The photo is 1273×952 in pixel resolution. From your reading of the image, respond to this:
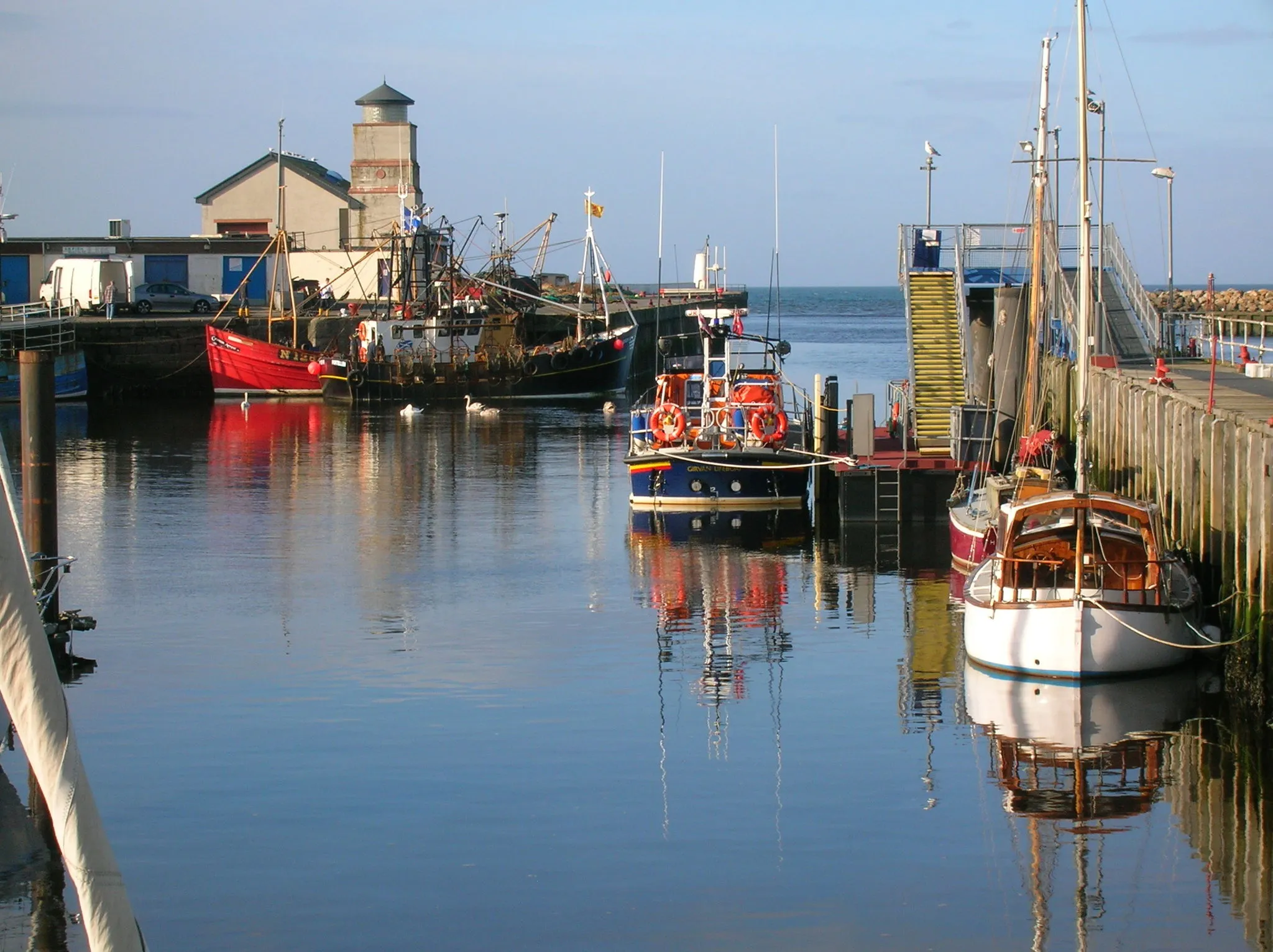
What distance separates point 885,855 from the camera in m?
12.1

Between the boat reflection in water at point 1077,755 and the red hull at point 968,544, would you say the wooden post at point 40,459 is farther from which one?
the red hull at point 968,544

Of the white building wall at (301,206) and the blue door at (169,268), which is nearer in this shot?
the blue door at (169,268)

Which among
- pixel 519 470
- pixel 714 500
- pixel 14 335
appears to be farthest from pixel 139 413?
pixel 714 500

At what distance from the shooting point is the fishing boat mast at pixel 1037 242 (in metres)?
26.3

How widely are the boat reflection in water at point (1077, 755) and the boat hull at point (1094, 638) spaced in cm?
19

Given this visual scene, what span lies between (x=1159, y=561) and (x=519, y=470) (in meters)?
24.0

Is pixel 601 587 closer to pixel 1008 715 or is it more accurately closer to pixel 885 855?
pixel 1008 715

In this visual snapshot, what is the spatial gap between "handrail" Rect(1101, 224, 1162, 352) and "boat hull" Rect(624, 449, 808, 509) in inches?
340

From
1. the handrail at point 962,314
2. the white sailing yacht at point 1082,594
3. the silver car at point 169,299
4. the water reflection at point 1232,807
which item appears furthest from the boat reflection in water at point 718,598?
the silver car at point 169,299

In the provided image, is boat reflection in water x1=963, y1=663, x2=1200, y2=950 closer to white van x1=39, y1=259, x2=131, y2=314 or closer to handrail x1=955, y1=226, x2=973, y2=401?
handrail x1=955, y1=226, x2=973, y2=401

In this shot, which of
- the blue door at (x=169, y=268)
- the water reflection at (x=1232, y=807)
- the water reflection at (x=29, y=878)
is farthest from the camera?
the blue door at (x=169, y=268)

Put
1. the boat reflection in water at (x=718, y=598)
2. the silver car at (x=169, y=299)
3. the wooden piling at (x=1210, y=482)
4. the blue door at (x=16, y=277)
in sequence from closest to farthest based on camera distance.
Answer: the wooden piling at (x=1210, y=482) → the boat reflection in water at (x=718, y=598) → the silver car at (x=169, y=299) → the blue door at (x=16, y=277)

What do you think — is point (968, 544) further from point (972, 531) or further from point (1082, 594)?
point (1082, 594)

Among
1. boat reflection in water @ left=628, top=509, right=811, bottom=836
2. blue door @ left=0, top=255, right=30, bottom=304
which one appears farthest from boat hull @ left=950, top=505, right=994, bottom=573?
blue door @ left=0, top=255, right=30, bottom=304
